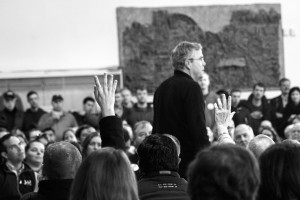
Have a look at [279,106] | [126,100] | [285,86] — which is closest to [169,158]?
[126,100]

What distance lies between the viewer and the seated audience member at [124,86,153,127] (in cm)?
1162

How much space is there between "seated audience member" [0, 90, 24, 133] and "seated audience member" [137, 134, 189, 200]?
7602 mm

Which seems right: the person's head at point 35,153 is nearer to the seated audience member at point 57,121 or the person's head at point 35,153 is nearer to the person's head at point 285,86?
the seated audience member at point 57,121

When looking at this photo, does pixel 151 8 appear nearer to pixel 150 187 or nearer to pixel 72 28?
pixel 72 28

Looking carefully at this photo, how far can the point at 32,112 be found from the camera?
1237 centimetres

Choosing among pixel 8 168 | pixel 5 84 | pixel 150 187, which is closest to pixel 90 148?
pixel 8 168

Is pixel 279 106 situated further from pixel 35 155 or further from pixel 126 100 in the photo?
pixel 35 155

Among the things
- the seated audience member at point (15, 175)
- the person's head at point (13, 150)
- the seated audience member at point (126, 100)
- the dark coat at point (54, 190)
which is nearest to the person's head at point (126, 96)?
the seated audience member at point (126, 100)

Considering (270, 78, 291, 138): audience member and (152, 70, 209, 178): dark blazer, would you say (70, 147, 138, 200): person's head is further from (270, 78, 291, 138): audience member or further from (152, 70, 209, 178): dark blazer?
(270, 78, 291, 138): audience member

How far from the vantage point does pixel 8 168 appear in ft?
26.3

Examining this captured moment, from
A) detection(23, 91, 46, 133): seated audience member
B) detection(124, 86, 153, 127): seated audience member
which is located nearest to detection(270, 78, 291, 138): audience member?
detection(124, 86, 153, 127): seated audience member

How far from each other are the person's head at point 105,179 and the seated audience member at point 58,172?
0.72m

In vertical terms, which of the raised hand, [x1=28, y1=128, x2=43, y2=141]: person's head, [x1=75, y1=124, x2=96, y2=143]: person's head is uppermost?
the raised hand

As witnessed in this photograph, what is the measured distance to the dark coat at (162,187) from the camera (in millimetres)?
4281
